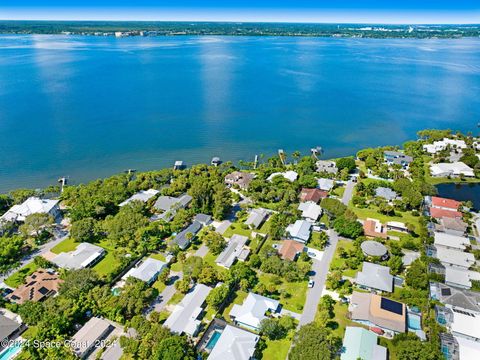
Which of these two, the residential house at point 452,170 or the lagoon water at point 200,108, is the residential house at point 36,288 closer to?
the lagoon water at point 200,108

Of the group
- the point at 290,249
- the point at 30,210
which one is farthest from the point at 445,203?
the point at 30,210

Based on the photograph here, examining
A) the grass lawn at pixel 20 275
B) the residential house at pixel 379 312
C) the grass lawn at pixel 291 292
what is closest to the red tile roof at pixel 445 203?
the residential house at pixel 379 312

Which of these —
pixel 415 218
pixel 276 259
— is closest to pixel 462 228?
pixel 415 218

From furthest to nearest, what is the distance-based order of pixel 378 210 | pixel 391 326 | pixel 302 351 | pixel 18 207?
pixel 378 210 < pixel 18 207 < pixel 391 326 < pixel 302 351

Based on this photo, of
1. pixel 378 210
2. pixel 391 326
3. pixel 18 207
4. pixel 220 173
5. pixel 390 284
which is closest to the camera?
pixel 391 326

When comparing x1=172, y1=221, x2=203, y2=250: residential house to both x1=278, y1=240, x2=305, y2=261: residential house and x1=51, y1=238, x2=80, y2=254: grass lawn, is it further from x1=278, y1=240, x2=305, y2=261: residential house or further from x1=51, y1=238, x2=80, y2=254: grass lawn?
x1=51, y1=238, x2=80, y2=254: grass lawn

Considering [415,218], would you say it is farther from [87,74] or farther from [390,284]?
[87,74]
